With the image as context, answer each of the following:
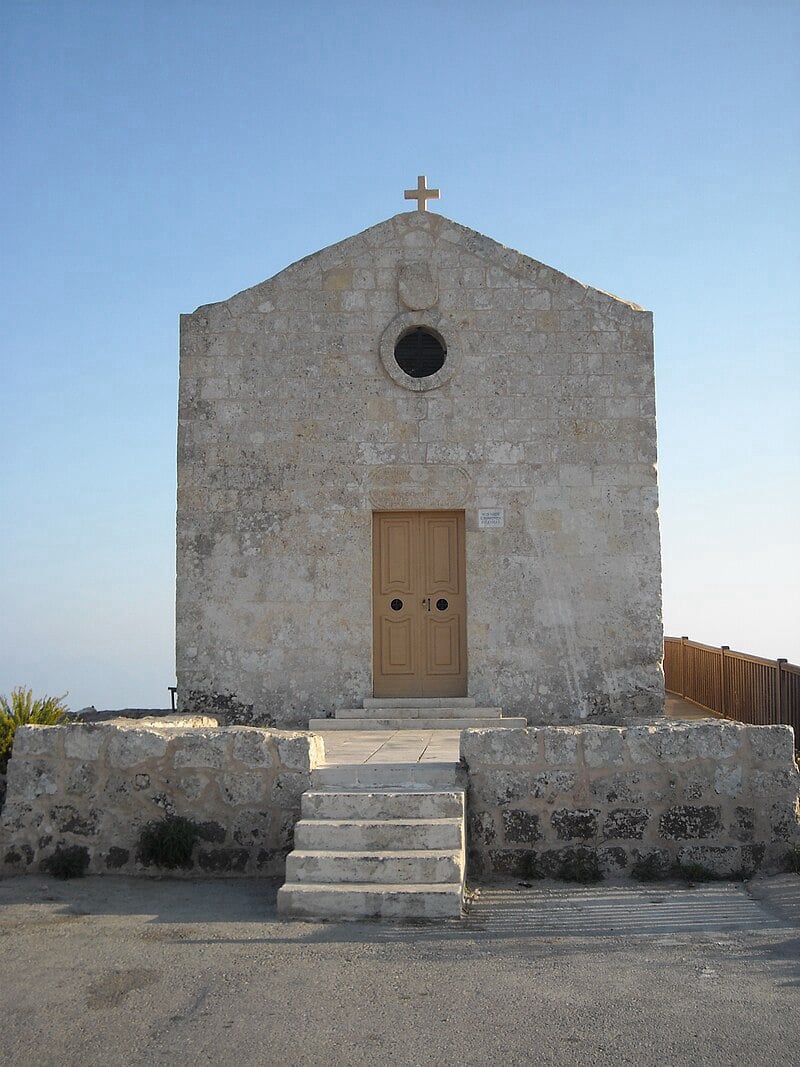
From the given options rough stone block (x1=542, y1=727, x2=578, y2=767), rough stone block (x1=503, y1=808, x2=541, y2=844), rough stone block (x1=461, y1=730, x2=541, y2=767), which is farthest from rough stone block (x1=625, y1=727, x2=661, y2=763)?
rough stone block (x1=503, y1=808, x2=541, y2=844)

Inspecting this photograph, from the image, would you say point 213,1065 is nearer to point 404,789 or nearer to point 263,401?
point 404,789

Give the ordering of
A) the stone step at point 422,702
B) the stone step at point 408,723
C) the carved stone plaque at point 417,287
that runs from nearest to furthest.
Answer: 1. the stone step at point 408,723
2. the stone step at point 422,702
3. the carved stone plaque at point 417,287

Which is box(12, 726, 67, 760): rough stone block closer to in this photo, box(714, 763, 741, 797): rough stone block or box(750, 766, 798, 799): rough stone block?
box(714, 763, 741, 797): rough stone block

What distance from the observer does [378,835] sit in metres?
6.36

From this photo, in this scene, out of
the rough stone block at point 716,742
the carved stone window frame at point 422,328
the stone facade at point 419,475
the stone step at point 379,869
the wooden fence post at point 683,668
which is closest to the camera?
the stone step at point 379,869

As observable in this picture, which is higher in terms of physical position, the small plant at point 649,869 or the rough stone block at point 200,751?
the rough stone block at point 200,751

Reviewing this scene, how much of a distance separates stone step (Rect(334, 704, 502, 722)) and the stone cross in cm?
566

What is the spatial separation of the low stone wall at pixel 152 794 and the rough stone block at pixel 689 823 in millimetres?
2467

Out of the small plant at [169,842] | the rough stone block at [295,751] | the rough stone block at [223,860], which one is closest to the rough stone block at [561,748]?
the rough stone block at [295,751]

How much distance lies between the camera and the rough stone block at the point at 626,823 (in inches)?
269

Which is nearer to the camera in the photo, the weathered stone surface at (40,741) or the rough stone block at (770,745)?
the rough stone block at (770,745)

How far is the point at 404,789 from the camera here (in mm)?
6793

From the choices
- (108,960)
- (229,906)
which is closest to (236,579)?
(229,906)

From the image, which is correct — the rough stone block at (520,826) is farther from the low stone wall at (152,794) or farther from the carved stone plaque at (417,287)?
the carved stone plaque at (417,287)
